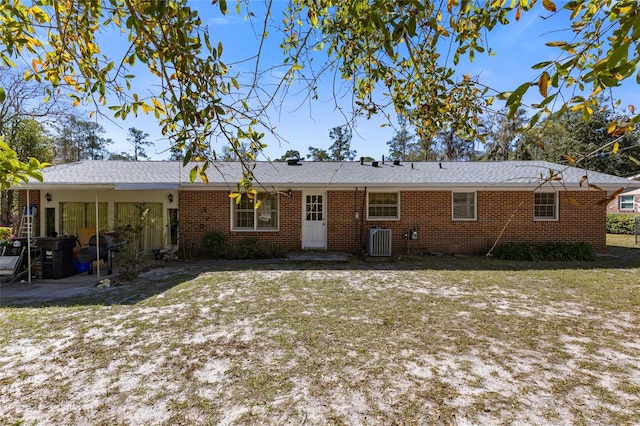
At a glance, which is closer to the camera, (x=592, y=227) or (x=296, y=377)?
(x=296, y=377)

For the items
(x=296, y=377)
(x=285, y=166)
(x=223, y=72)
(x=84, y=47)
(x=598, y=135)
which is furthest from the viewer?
(x=598, y=135)

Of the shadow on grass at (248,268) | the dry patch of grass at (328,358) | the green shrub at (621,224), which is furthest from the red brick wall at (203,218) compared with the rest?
the green shrub at (621,224)

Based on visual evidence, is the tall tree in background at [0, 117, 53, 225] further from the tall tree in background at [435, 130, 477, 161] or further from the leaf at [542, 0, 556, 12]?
the tall tree in background at [435, 130, 477, 161]

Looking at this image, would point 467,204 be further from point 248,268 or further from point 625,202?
point 625,202

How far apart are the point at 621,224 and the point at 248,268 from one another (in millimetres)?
23983

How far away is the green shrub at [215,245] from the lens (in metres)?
11.3

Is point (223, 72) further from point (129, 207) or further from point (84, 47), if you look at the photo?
point (129, 207)

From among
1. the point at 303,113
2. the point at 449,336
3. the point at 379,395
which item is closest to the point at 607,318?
the point at 449,336

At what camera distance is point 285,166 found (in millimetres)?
14562

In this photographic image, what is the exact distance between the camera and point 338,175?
498 inches

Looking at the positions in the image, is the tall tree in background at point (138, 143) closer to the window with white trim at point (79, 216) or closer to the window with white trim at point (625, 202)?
the window with white trim at point (79, 216)

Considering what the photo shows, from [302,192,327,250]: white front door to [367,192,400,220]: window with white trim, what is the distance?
1.72 meters

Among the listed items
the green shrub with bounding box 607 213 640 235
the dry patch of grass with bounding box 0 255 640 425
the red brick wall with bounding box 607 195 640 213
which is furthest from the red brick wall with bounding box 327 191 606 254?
the red brick wall with bounding box 607 195 640 213

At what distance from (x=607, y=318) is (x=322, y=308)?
4565mm
